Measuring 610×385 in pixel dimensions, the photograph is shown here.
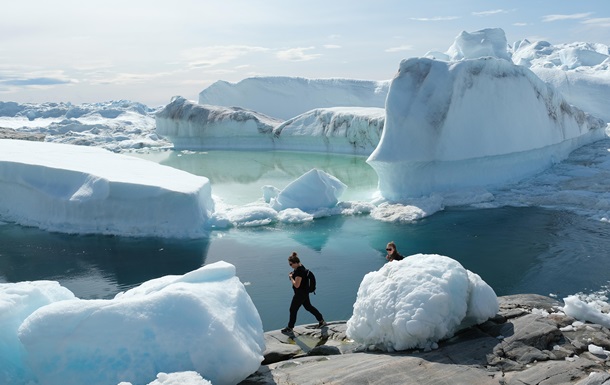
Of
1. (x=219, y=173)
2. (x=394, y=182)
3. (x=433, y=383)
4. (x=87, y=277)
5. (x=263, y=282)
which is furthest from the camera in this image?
(x=219, y=173)

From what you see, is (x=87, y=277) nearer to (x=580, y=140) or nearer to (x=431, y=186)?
(x=431, y=186)

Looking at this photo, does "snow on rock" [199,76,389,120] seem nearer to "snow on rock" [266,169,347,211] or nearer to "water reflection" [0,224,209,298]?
"snow on rock" [266,169,347,211]

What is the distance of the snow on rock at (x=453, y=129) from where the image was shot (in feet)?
46.6

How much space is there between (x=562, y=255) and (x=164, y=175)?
29.6 feet

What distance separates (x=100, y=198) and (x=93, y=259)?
2076 millimetres

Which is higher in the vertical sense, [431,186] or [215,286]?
[215,286]

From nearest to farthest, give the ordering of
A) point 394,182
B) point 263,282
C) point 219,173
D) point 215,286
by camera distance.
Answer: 1. point 215,286
2. point 263,282
3. point 394,182
4. point 219,173

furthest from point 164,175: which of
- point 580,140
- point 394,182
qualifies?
point 580,140

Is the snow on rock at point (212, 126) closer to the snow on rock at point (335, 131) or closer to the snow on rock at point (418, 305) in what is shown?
the snow on rock at point (335, 131)

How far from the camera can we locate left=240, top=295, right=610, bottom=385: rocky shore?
3.94m

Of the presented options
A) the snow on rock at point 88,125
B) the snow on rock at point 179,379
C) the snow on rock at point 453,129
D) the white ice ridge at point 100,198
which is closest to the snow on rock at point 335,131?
the snow on rock at point 453,129

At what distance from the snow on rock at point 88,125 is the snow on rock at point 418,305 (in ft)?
95.3

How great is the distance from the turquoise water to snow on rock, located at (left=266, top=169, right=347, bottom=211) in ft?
2.39

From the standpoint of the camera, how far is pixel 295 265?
577 centimetres
